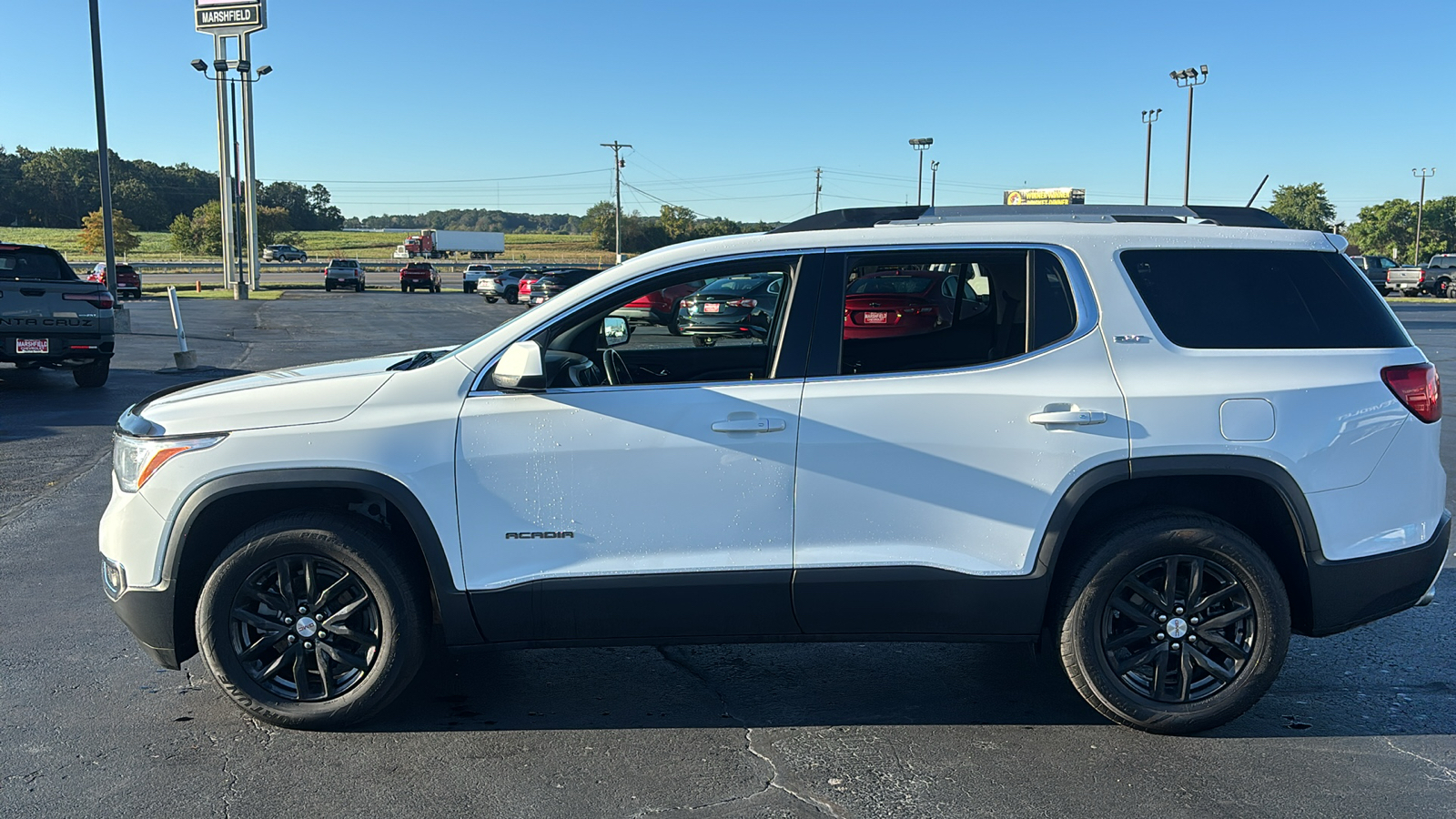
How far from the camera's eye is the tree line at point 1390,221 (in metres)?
106

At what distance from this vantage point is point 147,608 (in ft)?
12.9

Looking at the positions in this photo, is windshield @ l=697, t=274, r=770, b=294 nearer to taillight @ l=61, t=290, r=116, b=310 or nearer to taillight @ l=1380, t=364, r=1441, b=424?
taillight @ l=1380, t=364, r=1441, b=424

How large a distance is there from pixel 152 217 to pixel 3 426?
15098 cm

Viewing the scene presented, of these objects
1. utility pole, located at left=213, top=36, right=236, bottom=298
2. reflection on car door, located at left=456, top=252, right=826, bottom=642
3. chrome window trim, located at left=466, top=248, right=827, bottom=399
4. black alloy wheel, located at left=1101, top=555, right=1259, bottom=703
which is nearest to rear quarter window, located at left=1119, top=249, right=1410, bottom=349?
black alloy wheel, located at left=1101, top=555, right=1259, bottom=703

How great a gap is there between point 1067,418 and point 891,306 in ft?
3.27

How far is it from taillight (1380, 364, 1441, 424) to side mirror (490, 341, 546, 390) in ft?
9.66

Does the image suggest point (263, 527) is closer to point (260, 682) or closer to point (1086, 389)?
point (260, 682)

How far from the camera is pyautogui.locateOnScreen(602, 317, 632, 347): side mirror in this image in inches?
178

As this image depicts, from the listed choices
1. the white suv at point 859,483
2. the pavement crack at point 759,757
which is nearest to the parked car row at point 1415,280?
the white suv at point 859,483

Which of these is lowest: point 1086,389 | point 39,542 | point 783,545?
point 39,542

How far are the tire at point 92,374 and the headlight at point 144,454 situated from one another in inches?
472

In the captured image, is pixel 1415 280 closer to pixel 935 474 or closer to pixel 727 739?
pixel 935 474

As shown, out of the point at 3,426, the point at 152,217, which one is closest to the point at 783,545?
the point at 3,426

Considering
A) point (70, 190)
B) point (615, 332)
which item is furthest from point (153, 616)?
point (70, 190)
